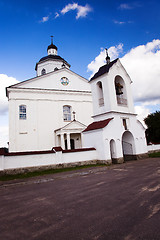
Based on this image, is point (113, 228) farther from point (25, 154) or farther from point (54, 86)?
point (54, 86)

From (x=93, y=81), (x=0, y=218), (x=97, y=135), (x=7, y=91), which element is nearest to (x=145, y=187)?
(x=0, y=218)

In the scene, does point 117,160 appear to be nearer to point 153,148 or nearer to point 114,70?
point 114,70

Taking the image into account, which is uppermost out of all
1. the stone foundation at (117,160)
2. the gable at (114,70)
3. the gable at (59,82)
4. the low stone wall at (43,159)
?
the gable at (59,82)

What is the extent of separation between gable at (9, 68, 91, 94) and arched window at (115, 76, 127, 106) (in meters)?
9.27

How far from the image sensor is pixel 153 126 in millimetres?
31594

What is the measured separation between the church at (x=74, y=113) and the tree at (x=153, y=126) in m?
15.3

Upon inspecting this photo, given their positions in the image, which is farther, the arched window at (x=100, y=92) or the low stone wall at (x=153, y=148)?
the low stone wall at (x=153, y=148)

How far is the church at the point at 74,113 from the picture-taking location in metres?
13.9

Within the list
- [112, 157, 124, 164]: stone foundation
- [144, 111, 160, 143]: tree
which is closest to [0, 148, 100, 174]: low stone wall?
[112, 157, 124, 164]: stone foundation

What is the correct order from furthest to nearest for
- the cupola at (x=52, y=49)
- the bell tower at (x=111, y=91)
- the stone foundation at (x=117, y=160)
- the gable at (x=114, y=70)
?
the cupola at (x=52, y=49) → the gable at (x=114, y=70) → the bell tower at (x=111, y=91) → the stone foundation at (x=117, y=160)

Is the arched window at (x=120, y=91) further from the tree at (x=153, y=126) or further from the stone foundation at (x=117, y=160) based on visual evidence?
the tree at (x=153, y=126)

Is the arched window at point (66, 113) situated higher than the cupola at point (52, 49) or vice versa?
the cupola at point (52, 49)

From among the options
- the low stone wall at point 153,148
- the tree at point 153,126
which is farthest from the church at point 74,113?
the tree at point 153,126

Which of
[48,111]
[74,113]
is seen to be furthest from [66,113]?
[74,113]
